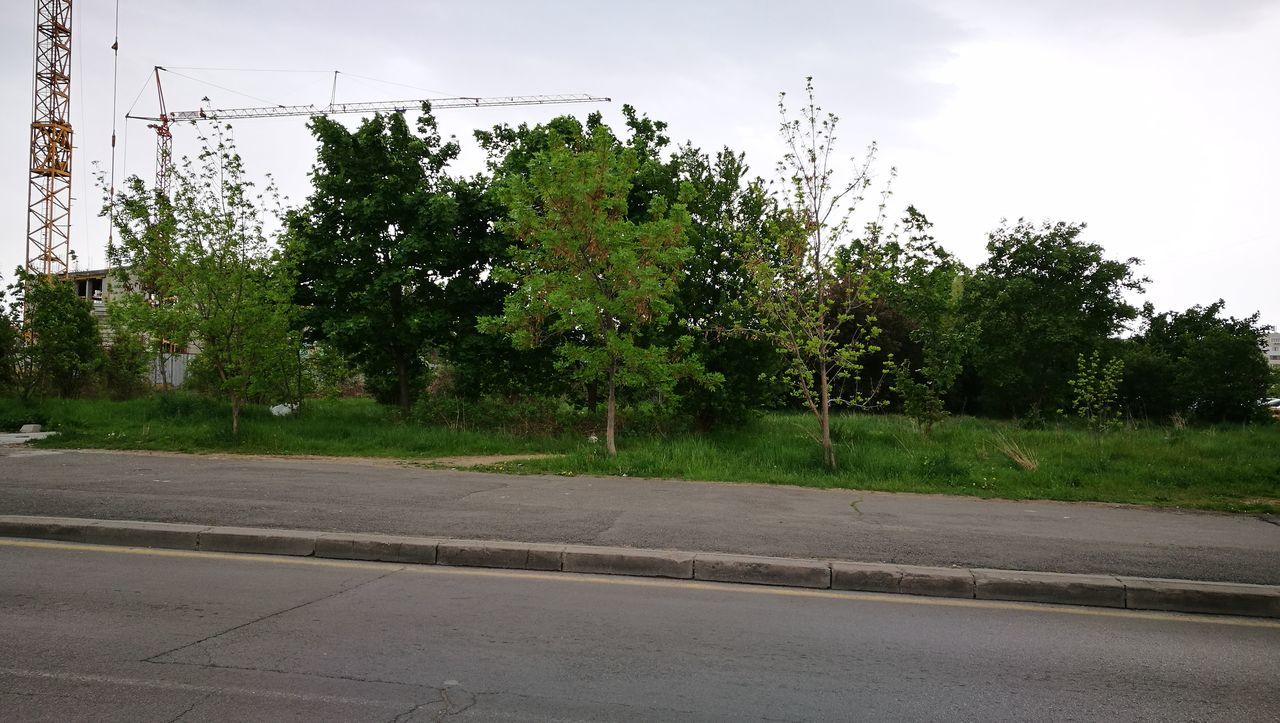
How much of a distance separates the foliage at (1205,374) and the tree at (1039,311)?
207cm

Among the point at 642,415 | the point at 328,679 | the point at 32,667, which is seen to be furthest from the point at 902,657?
the point at 642,415

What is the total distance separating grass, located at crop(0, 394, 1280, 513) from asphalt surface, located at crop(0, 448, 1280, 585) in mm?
880

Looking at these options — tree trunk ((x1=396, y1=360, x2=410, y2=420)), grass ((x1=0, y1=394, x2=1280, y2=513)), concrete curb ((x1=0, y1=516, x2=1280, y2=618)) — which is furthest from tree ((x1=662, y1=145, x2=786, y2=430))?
concrete curb ((x1=0, y1=516, x2=1280, y2=618))

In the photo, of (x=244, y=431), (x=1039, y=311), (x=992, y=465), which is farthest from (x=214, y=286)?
(x=1039, y=311)

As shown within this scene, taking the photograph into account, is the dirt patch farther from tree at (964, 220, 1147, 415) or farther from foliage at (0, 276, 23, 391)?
tree at (964, 220, 1147, 415)

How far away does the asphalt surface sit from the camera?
22.5 ft

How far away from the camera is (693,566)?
6.45 metres

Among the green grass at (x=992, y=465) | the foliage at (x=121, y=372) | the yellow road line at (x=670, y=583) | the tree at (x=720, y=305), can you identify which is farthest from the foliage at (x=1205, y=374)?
the foliage at (x=121, y=372)

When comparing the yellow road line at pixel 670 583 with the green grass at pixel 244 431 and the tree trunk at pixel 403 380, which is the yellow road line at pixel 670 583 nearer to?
the green grass at pixel 244 431

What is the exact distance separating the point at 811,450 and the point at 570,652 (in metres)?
9.07

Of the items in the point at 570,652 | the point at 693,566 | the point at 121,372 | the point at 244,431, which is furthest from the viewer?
the point at 121,372

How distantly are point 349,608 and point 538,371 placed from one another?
13645 millimetres

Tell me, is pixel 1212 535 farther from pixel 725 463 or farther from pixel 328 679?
pixel 328 679

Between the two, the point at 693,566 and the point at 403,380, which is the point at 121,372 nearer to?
the point at 403,380
